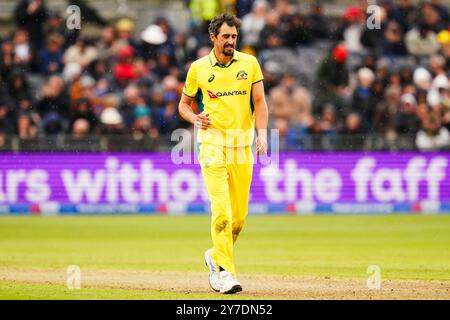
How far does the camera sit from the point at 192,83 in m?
12.1

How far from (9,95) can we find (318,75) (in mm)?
6964

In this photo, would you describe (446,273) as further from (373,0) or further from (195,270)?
(373,0)

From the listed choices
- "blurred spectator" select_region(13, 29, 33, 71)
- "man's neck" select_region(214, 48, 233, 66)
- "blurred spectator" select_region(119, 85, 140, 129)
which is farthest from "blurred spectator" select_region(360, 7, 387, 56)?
"man's neck" select_region(214, 48, 233, 66)

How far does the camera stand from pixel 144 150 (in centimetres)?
2338

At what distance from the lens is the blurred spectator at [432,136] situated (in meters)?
23.1

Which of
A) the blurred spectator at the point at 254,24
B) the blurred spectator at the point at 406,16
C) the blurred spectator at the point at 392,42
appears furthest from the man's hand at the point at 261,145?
the blurred spectator at the point at 406,16

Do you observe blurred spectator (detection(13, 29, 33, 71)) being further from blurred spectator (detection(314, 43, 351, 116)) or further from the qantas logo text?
the qantas logo text

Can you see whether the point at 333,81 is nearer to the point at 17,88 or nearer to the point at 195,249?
the point at 17,88

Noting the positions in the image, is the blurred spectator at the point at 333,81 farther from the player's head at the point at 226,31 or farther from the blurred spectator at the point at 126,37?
the player's head at the point at 226,31

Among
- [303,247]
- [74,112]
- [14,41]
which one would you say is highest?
[14,41]

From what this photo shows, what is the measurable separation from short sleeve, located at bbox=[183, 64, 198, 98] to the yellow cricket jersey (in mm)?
13

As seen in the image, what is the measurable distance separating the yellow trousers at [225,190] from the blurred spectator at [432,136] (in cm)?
1174

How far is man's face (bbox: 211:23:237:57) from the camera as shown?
1170 centimetres
